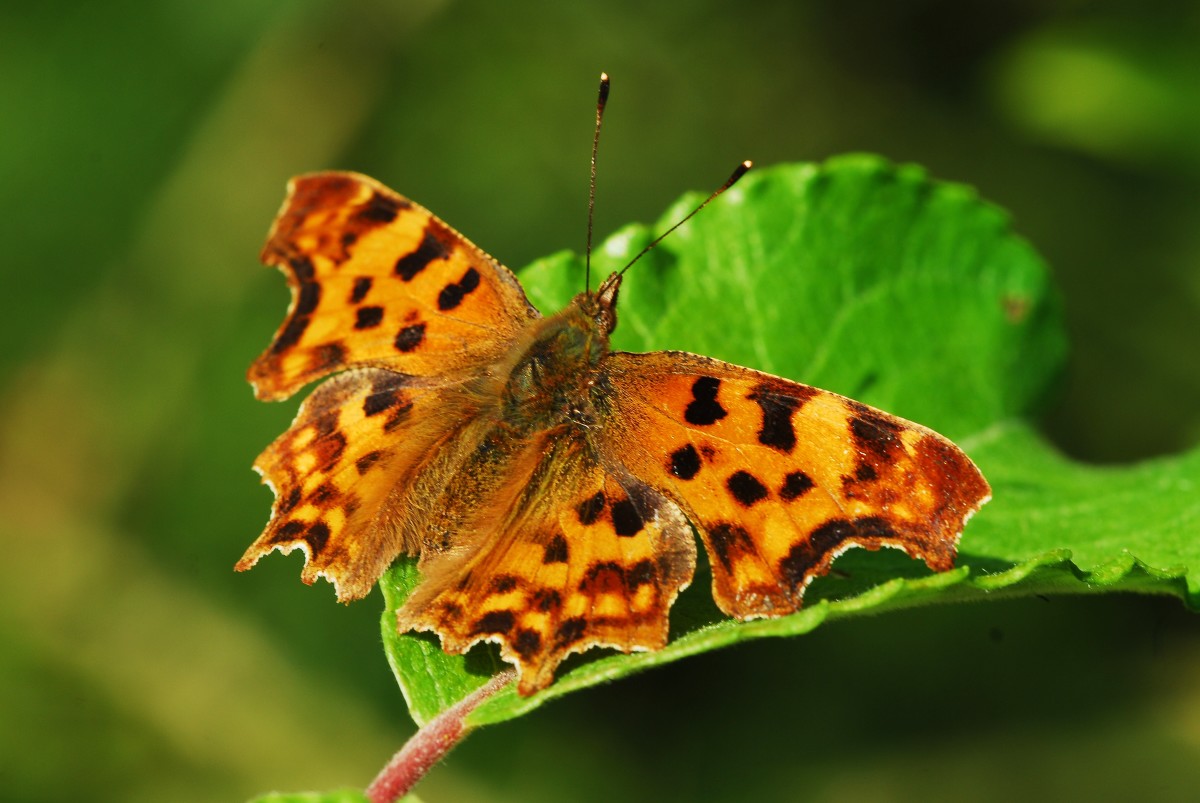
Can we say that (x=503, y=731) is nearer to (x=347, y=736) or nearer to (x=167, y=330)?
(x=347, y=736)

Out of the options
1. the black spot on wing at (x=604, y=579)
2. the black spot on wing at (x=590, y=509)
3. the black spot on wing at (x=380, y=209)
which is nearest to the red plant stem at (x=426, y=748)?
the black spot on wing at (x=604, y=579)

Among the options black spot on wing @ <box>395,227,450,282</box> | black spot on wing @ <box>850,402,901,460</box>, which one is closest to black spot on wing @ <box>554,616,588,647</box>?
black spot on wing @ <box>850,402,901,460</box>

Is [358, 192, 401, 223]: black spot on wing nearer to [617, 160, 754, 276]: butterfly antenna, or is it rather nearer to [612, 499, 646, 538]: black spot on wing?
[617, 160, 754, 276]: butterfly antenna

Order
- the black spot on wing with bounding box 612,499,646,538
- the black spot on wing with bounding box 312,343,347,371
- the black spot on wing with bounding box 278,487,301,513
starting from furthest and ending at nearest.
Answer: the black spot on wing with bounding box 312,343,347,371 → the black spot on wing with bounding box 278,487,301,513 → the black spot on wing with bounding box 612,499,646,538

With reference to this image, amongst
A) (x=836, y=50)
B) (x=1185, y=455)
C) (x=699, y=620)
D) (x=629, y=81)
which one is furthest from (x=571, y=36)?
(x=699, y=620)

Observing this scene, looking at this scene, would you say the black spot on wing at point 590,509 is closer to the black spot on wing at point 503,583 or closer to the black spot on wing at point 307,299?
the black spot on wing at point 503,583

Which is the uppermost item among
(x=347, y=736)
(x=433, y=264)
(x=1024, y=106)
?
(x=1024, y=106)

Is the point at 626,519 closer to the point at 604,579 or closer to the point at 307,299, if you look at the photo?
the point at 604,579
